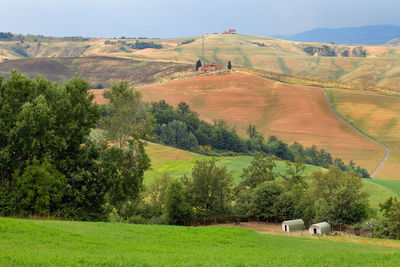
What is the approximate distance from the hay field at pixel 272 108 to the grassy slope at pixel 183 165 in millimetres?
29735

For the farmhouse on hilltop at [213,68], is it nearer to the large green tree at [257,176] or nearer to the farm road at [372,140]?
the farm road at [372,140]

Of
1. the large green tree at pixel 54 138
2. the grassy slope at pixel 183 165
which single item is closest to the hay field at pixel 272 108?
the grassy slope at pixel 183 165

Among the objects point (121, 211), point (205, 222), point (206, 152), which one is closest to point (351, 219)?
point (205, 222)

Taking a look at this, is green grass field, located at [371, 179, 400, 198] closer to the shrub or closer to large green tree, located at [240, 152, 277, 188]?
large green tree, located at [240, 152, 277, 188]

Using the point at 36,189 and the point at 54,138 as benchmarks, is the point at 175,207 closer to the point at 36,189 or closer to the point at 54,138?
the point at 54,138

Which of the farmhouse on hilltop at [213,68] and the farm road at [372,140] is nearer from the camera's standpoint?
the farm road at [372,140]

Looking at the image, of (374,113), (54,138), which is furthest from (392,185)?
(54,138)

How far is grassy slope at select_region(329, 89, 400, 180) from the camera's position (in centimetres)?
12594

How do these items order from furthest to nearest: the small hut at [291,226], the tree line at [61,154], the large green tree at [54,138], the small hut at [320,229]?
the small hut at [291,226], the small hut at [320,229], the large green tree at [54,138], the tree line at [61,154]

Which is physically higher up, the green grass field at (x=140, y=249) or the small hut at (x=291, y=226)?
the green grass field at (x=140, y=249)

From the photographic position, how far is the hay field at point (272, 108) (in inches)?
4872

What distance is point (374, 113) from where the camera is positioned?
5591 inches

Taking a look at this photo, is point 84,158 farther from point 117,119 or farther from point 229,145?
point 229,145

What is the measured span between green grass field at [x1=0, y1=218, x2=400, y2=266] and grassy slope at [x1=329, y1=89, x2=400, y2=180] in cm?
9240
